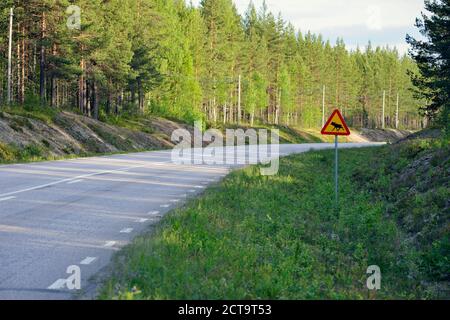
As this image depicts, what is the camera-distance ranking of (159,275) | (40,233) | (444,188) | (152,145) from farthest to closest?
(152,145) < (444,188) < (40,233) < (159,275)

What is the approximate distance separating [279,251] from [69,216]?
4469 mm

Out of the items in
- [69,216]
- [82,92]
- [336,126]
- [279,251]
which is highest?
[82,92]

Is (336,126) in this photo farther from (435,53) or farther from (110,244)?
(435,53)

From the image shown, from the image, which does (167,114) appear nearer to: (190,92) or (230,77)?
(190,92)

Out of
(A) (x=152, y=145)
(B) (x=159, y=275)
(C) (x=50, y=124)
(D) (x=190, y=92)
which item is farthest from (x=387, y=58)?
(B) (x=159, y=275)

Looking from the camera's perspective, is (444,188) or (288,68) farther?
(288,68)

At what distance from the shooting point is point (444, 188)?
13031 millimetres

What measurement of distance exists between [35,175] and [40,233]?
1006cm

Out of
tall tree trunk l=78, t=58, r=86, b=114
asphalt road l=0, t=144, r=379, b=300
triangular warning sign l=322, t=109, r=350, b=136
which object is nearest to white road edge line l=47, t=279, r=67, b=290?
asphalt road l=0, t=144, r=379, b=300

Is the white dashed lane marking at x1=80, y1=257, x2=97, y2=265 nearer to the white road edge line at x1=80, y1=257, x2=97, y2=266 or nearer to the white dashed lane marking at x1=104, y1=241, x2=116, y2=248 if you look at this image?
the white road edge line at x1=80, y1=257, x2=97, y2=266

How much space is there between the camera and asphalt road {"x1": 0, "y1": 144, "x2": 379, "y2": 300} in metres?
6.55

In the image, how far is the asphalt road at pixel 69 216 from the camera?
258 inches

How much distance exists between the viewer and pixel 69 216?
1062 centimetres

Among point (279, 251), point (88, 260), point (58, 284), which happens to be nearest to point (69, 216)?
point (88, 260)
